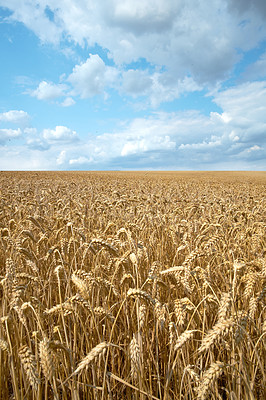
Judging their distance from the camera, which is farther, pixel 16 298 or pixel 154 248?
pixel 154 248

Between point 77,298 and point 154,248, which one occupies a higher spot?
point 77,298

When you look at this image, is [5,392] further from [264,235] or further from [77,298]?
[264,235]

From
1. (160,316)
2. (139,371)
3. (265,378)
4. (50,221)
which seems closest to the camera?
(139,371)

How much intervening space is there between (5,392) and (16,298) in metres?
0.66

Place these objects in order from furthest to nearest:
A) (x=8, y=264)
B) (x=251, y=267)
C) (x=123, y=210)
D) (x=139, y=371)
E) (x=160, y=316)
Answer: (x=123, y=210) → (x=251, y=267) → (x=8, y=264) → (x=160, y=316) → (x=139, y=371)

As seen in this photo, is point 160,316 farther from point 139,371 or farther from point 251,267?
point 251,267

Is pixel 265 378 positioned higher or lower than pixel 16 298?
lower

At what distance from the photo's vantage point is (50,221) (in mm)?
5316

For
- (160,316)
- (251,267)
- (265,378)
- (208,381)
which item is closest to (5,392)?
(160,316)

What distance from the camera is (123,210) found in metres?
6.03

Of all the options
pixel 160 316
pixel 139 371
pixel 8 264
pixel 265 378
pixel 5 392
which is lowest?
pixel 5 392

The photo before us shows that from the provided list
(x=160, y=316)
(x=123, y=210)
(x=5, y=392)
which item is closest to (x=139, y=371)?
(x=160, y=316)

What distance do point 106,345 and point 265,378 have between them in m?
1.12

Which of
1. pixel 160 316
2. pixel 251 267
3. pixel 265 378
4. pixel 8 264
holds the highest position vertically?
pixel 8 264
